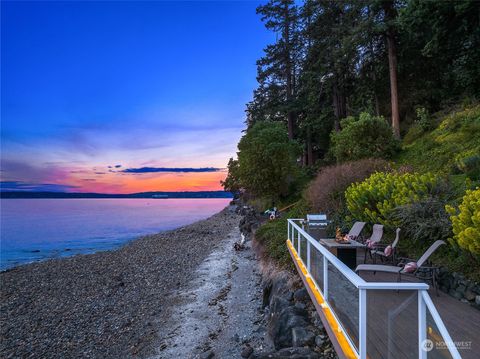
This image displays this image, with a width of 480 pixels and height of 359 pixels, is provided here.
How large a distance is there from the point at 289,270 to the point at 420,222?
3807mm

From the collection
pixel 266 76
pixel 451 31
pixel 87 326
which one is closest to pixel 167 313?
pixel 87 326

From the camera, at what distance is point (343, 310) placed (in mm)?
3891

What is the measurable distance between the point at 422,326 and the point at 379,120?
16.2 metres

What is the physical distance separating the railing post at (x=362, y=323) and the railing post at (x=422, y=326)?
1.66 ft

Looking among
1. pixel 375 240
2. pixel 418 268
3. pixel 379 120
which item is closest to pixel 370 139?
pixel 379 120

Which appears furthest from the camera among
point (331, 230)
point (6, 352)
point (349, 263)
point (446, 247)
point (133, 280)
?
point (133, 280)

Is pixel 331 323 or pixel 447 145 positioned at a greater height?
pixel 447 145

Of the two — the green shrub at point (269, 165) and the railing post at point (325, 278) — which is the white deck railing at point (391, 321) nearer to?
the railing post at point (325, 278)

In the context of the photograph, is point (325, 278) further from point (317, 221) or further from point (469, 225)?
point (317, 221)

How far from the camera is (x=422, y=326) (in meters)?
2.70

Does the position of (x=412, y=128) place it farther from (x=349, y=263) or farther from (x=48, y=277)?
(x=48, y=277)

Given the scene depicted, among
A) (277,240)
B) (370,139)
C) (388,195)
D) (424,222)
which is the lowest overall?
(277,240)

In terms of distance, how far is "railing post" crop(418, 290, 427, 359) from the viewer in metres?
2.68

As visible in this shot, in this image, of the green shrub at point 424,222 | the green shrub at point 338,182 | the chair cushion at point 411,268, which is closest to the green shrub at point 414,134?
the green shrub at point 338,182
